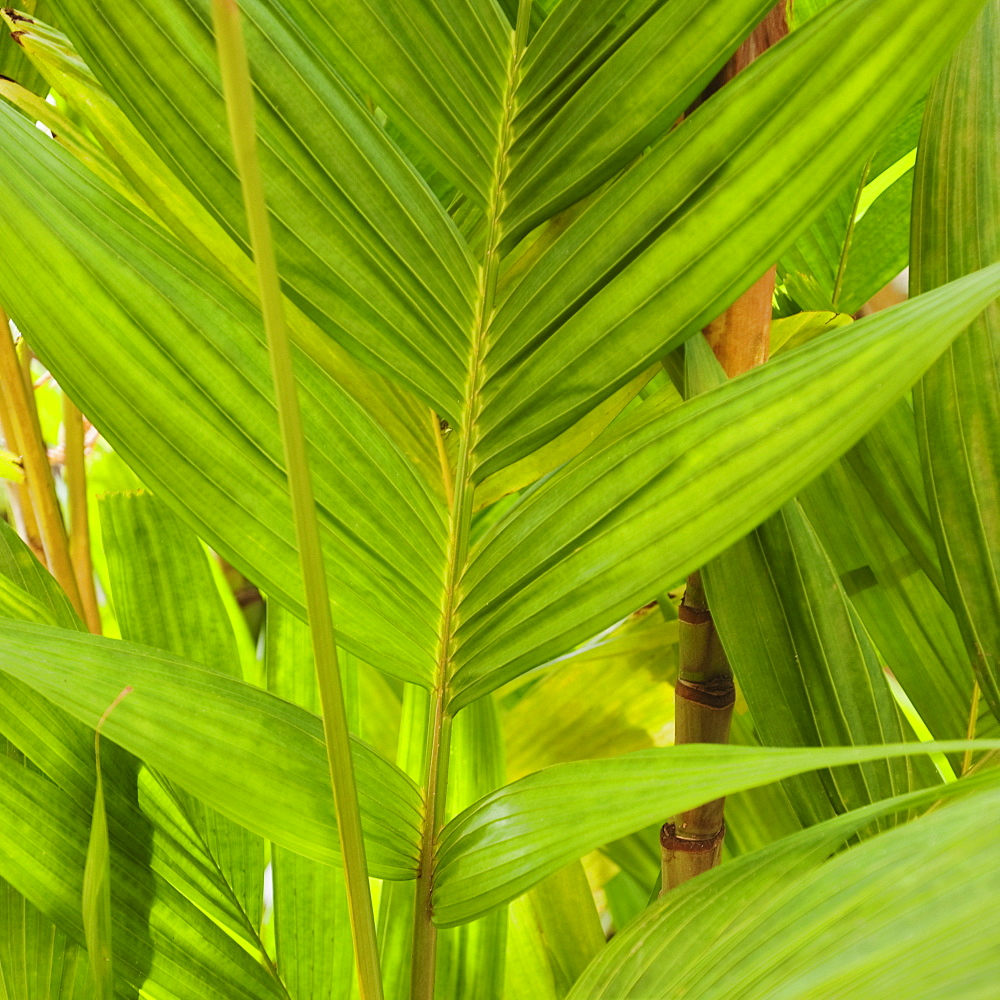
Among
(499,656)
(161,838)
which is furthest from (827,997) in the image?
(161,838)

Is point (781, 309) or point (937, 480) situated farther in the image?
point (781, 309)

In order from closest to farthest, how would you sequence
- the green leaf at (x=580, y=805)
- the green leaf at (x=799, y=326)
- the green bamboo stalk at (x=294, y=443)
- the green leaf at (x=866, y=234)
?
1. the green bamboo stalk at (x=294, y=443)
2. the green leaf at (x=580, y=805)
3. the green leaf at (x=799, y=326)
4. the green leaf at (x=866, y=234)

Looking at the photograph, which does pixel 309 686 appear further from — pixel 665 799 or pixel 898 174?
pixel 898 174

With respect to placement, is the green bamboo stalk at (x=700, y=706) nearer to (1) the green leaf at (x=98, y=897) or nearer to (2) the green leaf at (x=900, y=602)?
(2) the green leaf at (x=900, y=602)

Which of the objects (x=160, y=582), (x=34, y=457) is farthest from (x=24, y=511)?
(x=160, y=582)

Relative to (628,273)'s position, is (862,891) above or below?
below

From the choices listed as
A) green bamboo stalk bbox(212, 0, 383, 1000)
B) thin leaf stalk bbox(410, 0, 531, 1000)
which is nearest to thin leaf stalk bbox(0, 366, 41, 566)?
thin leaf stalk bbox(410, 0, 531, 1000)

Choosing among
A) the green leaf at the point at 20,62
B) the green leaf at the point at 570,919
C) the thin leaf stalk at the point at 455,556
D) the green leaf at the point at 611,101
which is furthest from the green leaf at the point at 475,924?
the green leaf at the point at 20,62

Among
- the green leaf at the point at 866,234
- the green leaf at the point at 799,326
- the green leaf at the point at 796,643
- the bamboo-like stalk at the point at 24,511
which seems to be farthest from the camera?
the bamboo-like stalk at the point at 24,511
